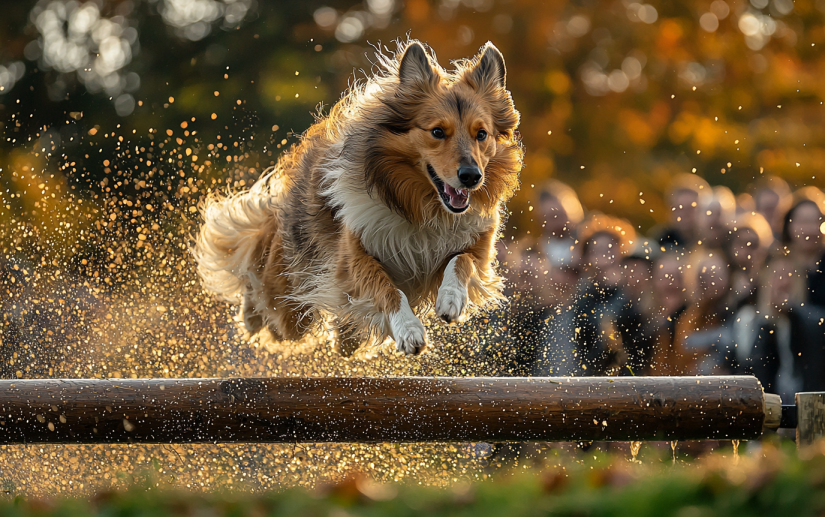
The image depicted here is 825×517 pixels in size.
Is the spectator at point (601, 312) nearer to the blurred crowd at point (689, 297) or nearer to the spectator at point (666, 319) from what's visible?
the blurred crowd at point (689, 297)

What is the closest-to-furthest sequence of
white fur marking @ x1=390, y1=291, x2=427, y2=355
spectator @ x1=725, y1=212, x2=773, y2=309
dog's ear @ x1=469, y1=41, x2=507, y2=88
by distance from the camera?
1. white fur marking @ x1=390, y1=291, x2=427, y2=355
2. dog's ear @ x1=469, y1=41, x2=507, y2=88
3. spectator @ x1=725, y1=212, x2=773, y2=309

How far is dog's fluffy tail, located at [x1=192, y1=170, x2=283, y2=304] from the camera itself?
6.19 metres

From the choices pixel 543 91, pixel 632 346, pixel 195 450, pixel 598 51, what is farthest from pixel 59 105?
pixel 632 346

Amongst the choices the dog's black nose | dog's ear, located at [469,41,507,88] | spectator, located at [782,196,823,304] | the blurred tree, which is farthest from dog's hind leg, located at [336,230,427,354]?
the blurred tree

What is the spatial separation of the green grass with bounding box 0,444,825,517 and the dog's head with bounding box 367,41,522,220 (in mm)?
2127

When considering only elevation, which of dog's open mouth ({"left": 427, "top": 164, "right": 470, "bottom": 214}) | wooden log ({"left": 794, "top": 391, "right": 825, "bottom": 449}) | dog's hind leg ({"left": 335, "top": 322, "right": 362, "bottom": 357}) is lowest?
dog's hind leg ({"left": 335, "top": 322, "right": 362, "bottom": 357})

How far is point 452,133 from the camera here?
4621 millimetres

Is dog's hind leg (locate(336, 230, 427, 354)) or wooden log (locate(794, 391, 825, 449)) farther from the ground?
wooden log (locate(794, 391, 825, 449))

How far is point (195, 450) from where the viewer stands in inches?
230

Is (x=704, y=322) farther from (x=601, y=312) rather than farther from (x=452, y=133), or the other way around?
(x=452, y=133)

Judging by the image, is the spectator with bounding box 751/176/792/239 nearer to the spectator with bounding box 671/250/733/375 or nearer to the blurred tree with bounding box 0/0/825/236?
the spectator with bounding box 671/250/733/375

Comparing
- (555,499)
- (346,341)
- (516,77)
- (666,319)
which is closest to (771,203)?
(666,319)

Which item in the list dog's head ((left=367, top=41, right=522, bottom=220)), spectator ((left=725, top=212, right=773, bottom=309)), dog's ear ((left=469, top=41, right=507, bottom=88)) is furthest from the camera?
spectator ((left=725, top=212, right=773, bottom=309))

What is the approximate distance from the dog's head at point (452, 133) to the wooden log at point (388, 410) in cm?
116
